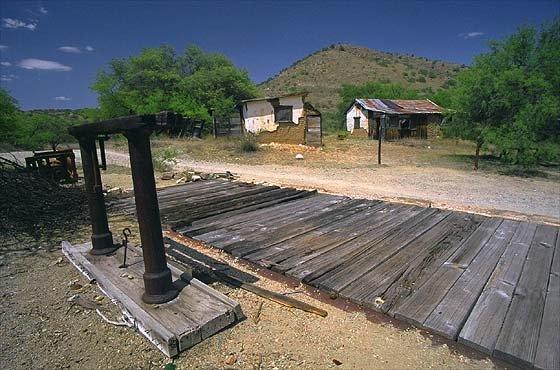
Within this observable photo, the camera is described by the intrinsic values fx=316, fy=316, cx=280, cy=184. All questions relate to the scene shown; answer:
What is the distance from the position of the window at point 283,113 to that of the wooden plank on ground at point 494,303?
16.2 m

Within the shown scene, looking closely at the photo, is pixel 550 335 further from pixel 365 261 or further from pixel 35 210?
pixel 35 210

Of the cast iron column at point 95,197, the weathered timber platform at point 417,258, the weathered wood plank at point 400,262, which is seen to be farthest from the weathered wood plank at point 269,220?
the weathered wood plank at point 400,262

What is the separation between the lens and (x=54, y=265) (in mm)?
3543

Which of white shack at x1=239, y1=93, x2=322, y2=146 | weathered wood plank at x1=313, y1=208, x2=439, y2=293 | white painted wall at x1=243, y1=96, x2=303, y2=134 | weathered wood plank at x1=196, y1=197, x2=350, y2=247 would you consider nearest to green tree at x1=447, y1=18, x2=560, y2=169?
white shack at x1=239, y1=93, x2=322, y2=146

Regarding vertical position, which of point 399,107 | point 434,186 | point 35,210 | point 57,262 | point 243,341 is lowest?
point 434,186

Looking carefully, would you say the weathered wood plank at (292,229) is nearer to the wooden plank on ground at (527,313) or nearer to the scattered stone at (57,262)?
the scattered stone at (57,262)

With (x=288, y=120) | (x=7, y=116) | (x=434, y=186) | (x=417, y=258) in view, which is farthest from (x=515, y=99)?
(x=7, y=116)

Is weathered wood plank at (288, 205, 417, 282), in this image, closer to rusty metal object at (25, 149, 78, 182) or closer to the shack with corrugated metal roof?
rusty metal object at (25, 149, 78, 182)

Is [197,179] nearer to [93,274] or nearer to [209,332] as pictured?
[93,274]

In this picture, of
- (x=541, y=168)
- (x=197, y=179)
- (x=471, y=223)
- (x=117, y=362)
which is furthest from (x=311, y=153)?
(x=117, y=362)

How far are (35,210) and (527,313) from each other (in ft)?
21.6

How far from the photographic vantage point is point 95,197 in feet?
11.1

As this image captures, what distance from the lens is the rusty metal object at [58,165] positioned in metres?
7.94

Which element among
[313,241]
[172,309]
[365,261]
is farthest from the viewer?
[313,241]
